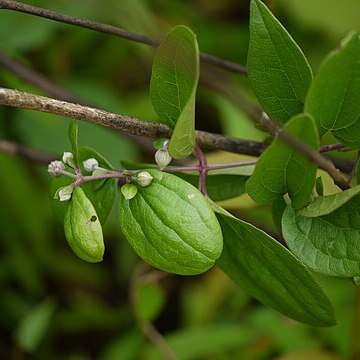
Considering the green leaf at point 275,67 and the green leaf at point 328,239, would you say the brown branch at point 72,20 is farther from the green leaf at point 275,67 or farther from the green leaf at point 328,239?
the green leaf at point 328,239

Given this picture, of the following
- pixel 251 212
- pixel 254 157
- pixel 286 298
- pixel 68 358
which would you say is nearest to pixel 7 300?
pixel 68 358

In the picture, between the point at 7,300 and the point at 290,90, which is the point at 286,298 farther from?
the point at 7,300

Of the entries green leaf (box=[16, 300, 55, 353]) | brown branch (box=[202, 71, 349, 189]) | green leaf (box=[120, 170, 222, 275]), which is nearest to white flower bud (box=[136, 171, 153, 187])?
green leaf (box=[120, 170, 222, 275])

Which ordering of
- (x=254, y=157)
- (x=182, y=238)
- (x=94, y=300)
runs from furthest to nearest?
(x=94, y=300)
(x=254, y=157)
(x=182, y=238)

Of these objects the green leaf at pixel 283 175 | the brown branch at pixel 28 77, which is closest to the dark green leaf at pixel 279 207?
the green leaf at pixel 283 175

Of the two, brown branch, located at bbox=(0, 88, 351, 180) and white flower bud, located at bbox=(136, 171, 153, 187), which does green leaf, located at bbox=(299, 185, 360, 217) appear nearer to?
brown branch, located at bbox=(0, 88, 351, 180)

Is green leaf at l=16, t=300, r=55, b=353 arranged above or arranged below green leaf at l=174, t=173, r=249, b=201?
below
